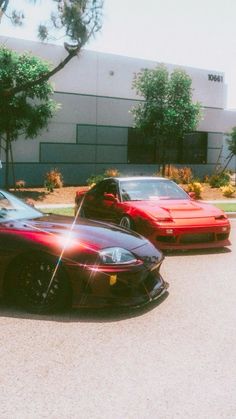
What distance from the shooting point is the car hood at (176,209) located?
8.38 m

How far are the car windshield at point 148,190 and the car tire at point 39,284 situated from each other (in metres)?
4.32

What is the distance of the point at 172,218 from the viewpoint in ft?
27.1

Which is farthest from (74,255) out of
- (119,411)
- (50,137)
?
(50,137)

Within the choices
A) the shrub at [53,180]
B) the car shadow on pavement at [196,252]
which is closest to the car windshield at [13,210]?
the car shadow on pavement at [196,252]

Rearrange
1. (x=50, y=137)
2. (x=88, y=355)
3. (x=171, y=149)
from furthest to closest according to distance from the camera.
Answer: (x=171, y=149)
(x=50, y=137)
(x=88, y=355)

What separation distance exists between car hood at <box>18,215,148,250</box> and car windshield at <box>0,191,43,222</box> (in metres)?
0.18

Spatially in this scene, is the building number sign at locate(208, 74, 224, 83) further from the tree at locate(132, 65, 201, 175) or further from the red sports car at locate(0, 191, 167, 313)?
the red sports car at locate(0, 191, 167, 313)

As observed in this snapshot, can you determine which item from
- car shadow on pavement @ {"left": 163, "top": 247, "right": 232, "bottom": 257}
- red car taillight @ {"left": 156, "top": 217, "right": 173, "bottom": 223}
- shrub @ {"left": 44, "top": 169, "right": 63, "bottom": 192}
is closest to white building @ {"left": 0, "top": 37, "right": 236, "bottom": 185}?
shrub @ {"left": 44, "top": 169, "right": 63, "bottom": 192}

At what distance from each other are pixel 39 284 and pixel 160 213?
364 centimetres

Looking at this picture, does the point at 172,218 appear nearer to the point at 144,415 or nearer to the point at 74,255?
the point at 74,255

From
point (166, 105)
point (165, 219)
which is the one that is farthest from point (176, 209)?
point (166, 105)

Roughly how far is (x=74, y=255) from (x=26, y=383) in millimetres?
1686

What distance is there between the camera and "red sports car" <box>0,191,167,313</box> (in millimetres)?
4922

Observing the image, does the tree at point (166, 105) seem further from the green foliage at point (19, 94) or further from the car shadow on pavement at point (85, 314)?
the car shadow on pavement at point (85, 314)
